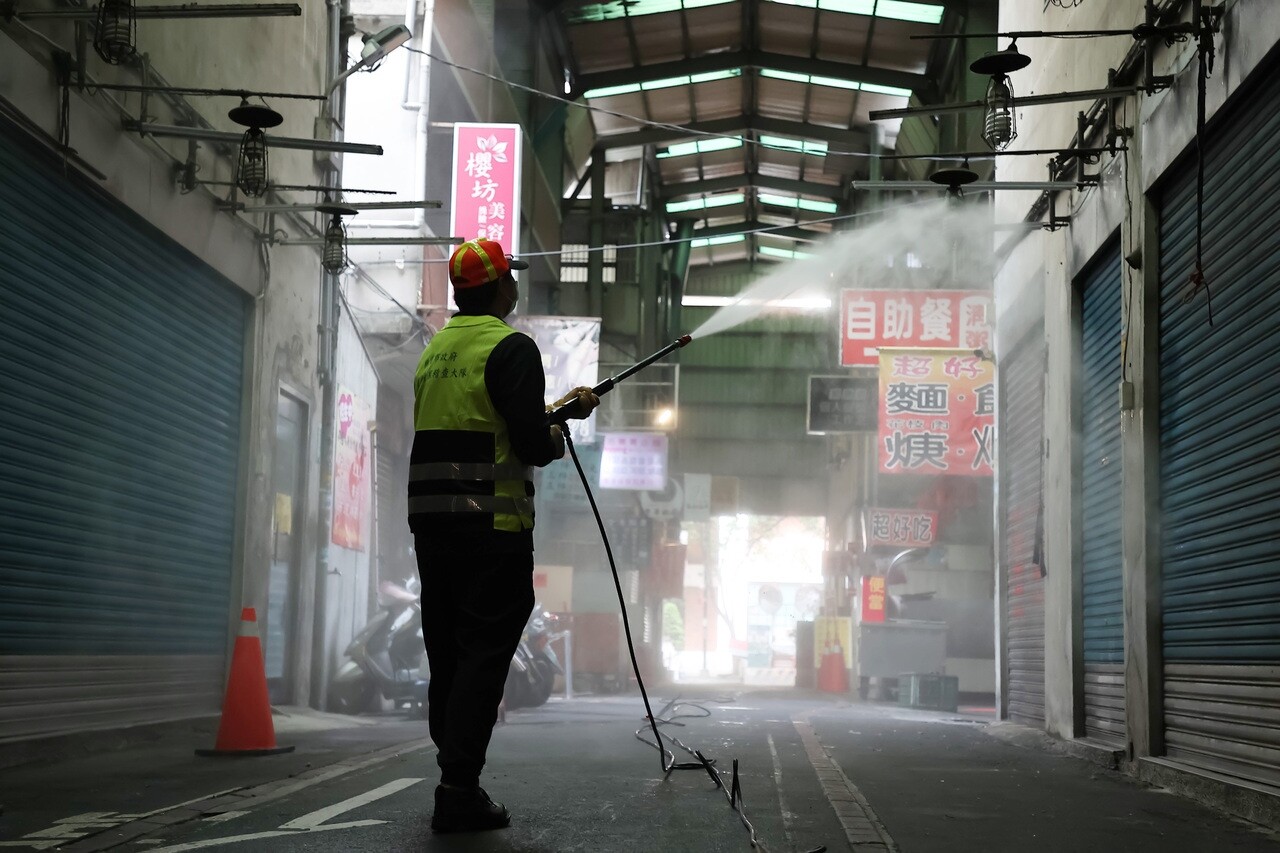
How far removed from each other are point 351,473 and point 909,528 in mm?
13240

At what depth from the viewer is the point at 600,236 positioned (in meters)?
29.3

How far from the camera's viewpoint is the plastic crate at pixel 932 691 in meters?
20.7

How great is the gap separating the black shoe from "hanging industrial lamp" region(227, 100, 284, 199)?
16.8ft

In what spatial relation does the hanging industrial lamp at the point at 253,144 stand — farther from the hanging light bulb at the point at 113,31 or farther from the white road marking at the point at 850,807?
the white road marking at the point at 850,807

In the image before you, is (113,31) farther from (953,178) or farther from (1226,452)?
(1226,452)

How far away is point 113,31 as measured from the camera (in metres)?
7.68

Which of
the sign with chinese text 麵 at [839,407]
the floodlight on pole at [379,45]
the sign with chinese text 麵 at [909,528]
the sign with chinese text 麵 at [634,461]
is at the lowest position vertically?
the sign with chinese text 麵 at [909,528]

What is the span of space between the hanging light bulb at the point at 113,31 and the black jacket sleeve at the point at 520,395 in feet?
12.9

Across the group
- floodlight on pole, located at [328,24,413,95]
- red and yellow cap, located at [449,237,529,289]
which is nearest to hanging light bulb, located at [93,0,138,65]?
red and yellow cap, located at [449,237,529,289]

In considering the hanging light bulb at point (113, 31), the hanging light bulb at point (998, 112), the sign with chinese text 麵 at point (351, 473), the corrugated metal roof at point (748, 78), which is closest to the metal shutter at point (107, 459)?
the hanging light bulb at point (113, 31)

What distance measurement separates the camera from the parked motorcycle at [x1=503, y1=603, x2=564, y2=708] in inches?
605

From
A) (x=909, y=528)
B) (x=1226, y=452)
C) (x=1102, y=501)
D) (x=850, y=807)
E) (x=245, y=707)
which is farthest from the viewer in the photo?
(x=909, y=528)

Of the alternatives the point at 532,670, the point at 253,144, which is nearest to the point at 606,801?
the point at 253,144

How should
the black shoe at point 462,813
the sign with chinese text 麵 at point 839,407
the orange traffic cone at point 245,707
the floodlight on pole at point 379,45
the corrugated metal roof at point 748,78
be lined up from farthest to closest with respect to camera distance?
1. the sign with chinese text 麵 at point 839,407
2. the corrugated metal roof at point 748,78
3. the floodlight on pole at point 379,45
4. the orange traffic cone at point 245,707
5. the black shoe at point 462,813
